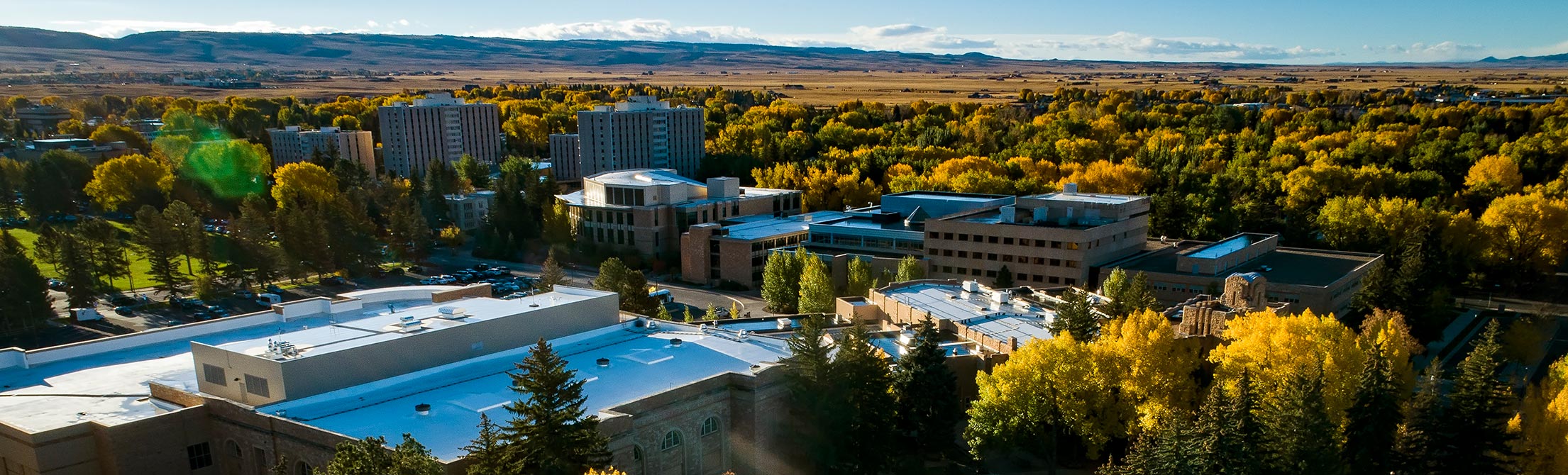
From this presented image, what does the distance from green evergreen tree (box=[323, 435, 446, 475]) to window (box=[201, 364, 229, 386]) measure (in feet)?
33.7

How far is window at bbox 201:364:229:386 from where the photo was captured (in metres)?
32.8

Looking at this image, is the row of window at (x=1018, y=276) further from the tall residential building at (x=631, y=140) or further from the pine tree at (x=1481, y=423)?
the tall residential building at (x=631, y=140)

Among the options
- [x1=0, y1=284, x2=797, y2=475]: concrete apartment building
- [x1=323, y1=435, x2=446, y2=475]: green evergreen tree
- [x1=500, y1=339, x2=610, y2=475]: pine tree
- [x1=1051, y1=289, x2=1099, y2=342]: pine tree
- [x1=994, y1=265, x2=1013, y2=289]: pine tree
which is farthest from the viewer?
[x1=994, y1=265, x2=1013, y2=289]: pine tree

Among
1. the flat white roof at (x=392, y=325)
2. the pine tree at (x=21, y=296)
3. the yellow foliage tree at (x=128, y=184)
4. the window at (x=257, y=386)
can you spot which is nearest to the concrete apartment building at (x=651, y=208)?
the pine tree at (x=21, y=296)

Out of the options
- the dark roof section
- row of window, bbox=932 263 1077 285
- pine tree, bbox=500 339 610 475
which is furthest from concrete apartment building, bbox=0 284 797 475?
the dark roof section

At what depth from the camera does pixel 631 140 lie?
419 ft

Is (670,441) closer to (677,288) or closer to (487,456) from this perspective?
(487,456)

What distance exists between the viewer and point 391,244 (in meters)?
87.7

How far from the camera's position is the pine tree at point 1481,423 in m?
32.7

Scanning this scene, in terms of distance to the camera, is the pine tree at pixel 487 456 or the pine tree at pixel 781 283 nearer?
the pine tree at pixel 487 456

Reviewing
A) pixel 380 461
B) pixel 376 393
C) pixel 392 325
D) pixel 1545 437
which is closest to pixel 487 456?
pixel 380 461

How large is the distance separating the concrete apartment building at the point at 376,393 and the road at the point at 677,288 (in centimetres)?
2587

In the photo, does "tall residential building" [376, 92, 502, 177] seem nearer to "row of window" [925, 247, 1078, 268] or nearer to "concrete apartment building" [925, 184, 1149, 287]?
"row of window" [925, 247, 1078, 268]

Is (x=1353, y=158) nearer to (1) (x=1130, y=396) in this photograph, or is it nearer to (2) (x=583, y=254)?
(2) (x=583, y=254)
